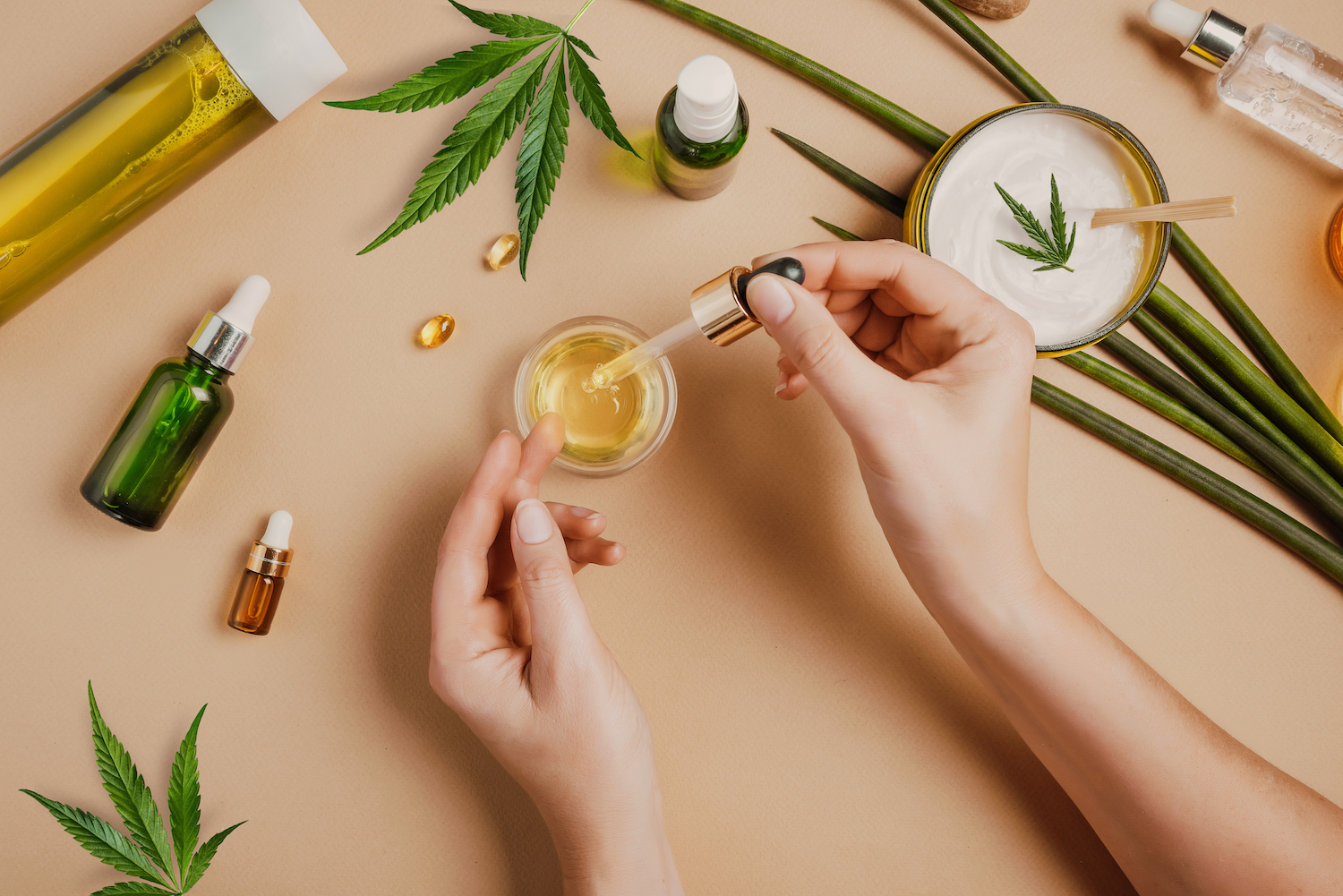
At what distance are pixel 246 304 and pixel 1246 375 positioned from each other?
112 centimetres

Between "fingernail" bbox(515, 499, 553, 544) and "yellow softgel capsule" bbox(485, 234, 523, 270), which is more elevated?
"yellow softgel capsule" bbox(485, 234, 523, 270)

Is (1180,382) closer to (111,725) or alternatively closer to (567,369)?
(567,369)

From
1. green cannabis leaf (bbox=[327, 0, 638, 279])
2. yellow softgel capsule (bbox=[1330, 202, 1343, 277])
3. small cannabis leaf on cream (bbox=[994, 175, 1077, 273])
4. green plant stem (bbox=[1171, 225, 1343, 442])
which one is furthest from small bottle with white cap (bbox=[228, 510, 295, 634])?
yellow softgel capsule (bbox=[1330, 202, 1343, 277])

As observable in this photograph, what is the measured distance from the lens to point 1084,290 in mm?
824

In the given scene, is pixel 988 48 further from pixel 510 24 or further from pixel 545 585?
pixel 545 585

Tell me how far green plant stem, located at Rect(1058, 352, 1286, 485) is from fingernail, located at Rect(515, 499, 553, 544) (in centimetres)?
63

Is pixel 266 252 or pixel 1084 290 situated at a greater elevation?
pixel 266 252

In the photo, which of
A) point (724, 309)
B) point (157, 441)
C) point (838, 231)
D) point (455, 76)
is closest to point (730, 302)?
point (724, 309)

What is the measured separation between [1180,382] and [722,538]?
0.57 metres

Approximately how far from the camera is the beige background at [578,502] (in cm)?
84

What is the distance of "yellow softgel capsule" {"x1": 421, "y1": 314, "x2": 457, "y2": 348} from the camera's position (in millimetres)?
853

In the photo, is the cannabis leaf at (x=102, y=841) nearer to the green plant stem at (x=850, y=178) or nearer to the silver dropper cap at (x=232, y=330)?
the silver dropper cap at (x=232, y=330)

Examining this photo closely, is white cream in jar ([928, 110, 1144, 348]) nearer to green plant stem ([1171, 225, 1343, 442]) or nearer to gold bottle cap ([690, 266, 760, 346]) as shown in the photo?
green plant stem ([1171, 225, 1343, 442])

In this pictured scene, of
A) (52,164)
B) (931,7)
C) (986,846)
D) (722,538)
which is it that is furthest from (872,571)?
(52,164)
